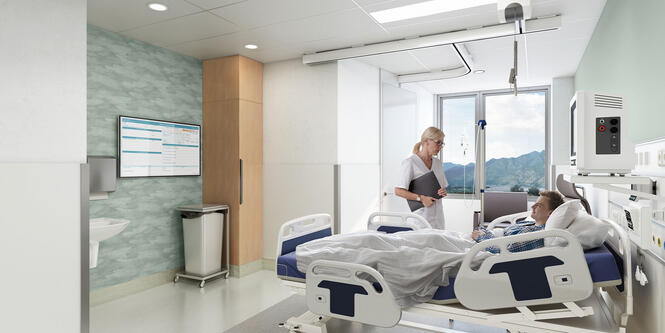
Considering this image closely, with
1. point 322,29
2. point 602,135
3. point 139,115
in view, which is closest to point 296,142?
point 322,29

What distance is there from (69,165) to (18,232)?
17.5 inches

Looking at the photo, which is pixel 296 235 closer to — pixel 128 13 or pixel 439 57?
pixel 128 13

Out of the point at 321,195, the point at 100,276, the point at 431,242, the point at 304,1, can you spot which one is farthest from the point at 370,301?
the point at 100,276

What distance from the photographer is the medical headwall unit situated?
5.54ft

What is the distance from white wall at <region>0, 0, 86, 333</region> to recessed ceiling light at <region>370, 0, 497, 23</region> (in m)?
2.11

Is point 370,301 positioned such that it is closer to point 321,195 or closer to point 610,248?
point 610,248

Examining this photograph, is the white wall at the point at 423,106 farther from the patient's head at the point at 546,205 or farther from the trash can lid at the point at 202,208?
the patient's head at the point at 546,205

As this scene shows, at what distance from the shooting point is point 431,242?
228 cm

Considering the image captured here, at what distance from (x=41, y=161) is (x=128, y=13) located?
1.46 meters

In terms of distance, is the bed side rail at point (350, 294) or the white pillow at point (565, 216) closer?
the bed side rail at point (350, 294)

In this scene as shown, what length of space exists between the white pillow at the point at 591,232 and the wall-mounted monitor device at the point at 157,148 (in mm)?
3571

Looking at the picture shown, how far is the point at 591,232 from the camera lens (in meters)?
2.00

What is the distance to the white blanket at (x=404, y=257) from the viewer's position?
82.4 inches

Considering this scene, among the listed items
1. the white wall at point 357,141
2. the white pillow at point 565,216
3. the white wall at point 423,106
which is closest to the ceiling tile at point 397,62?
the white wall at point 357,141
